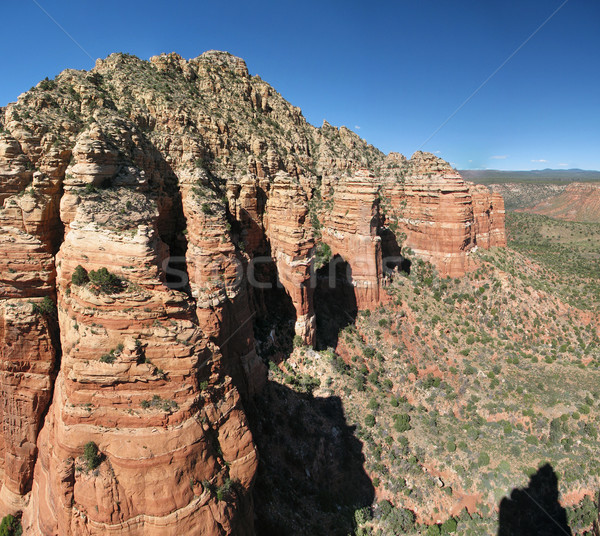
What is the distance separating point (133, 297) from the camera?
54.3 feet

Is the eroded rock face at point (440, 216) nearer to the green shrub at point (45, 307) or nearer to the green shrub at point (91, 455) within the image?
the green shrub at point (45, 307)

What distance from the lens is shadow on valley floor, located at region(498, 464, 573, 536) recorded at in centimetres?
2838

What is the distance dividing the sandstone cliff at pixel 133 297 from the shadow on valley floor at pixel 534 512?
2238 cm

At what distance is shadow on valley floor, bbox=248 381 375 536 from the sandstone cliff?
136 inches

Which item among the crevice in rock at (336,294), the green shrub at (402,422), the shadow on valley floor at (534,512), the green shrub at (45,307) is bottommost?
the shadow on valley floor at (534,512)

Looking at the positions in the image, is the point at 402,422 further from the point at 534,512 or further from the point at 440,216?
the point at 440,216

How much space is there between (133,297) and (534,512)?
36.6 meters

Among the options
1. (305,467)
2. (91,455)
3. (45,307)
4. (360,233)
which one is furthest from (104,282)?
(360,233)

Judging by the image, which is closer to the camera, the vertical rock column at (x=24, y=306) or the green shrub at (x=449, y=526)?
the vertical rock column at (x=24, y=306)

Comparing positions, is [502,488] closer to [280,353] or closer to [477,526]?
[477,526]

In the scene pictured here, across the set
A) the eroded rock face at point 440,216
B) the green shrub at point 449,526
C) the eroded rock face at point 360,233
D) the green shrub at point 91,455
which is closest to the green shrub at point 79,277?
the green shrub at point 91,455

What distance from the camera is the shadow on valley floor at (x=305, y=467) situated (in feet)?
81.4

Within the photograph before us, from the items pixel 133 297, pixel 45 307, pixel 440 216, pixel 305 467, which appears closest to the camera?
pixel 133 297

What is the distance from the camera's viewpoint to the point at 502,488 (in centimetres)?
2994
